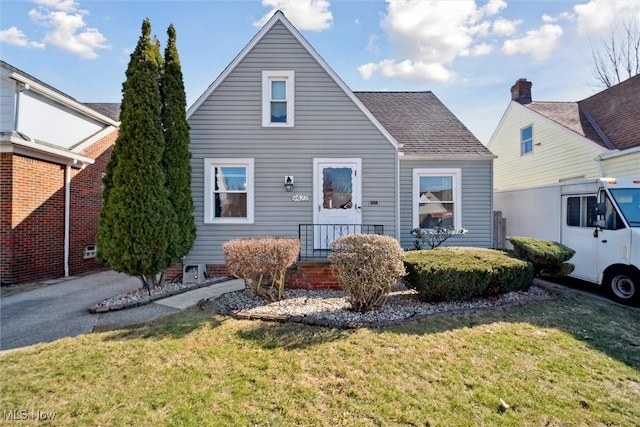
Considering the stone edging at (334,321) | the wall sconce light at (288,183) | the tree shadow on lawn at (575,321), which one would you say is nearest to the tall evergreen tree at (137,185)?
the stone edging at (334,321)

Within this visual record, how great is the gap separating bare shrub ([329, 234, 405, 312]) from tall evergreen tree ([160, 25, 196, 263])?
3.91 metres

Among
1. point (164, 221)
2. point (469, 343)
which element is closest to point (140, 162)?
point (164, 221)

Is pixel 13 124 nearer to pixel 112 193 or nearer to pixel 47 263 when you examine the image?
pixel 47 263

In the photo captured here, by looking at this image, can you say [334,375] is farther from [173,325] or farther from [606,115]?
[606,115]

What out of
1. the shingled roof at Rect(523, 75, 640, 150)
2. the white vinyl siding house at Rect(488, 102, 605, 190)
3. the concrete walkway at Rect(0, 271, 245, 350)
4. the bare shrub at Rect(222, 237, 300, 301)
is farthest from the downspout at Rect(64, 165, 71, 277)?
the shingled roof at Rect(523, 75, 640, 150)

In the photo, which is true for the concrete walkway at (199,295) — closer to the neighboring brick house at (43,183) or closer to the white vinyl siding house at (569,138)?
the neighboring brick house at (43,183)

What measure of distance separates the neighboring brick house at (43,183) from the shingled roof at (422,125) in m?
10.2

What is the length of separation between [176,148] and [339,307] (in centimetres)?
508

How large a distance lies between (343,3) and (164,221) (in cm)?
762

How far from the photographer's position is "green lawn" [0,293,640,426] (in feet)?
9.00

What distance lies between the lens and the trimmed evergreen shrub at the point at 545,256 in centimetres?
598

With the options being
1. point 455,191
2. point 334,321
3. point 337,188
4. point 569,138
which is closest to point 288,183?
point 337,188

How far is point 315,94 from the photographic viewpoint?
26.6 feet

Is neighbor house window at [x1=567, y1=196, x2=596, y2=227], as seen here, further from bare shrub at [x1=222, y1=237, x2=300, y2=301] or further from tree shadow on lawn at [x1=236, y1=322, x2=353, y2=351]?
bare shrub at [x1=222, y1=237, x2=300, y2=301]
